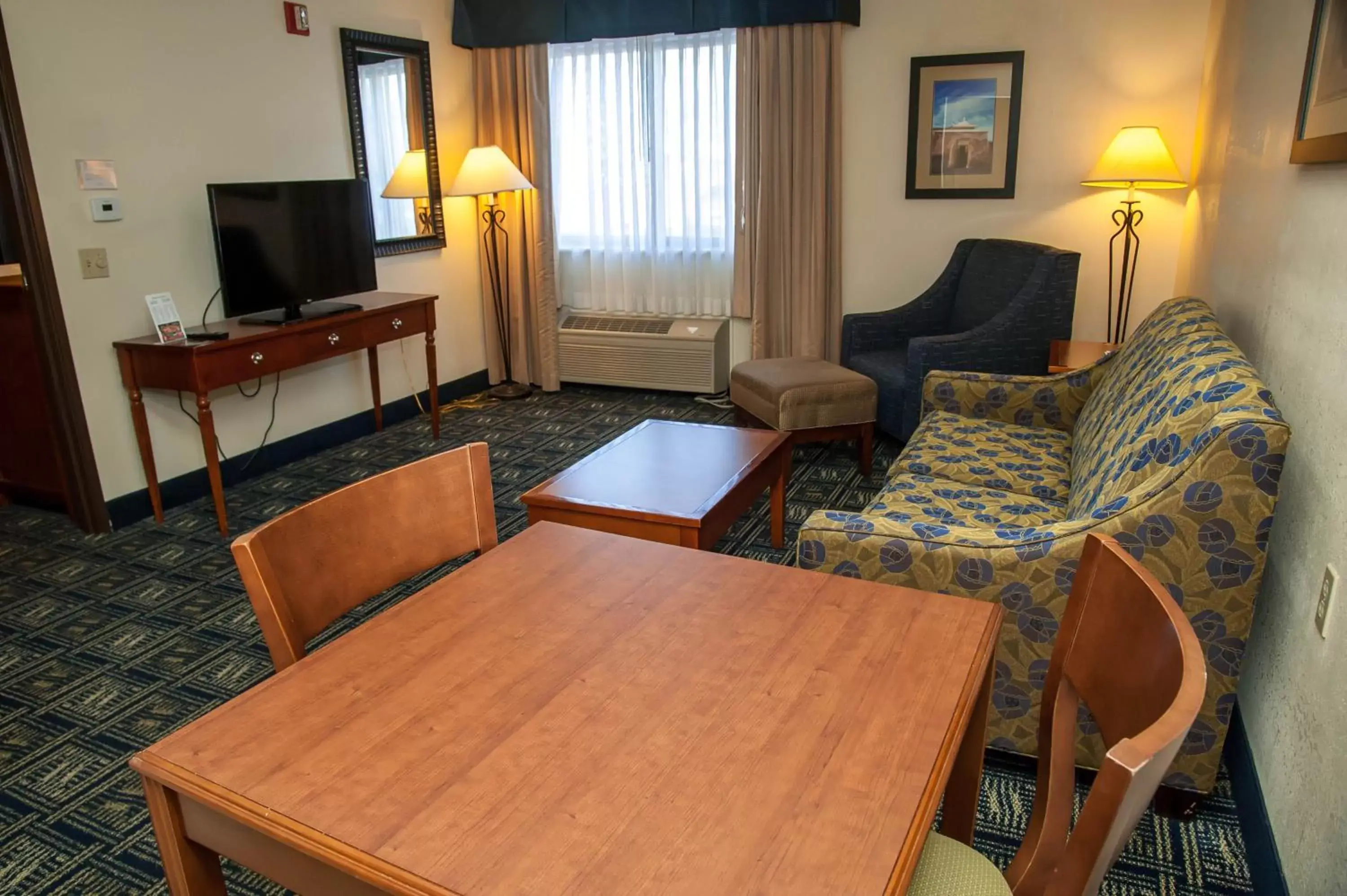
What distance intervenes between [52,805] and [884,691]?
78.0 inches

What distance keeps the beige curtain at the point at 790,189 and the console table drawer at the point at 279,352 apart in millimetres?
2183

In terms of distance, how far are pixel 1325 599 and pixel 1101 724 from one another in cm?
84

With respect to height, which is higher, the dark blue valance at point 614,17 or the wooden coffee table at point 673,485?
the dark blue valance at point 614,17

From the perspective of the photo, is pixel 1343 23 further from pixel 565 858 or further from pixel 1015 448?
pixel 565 858

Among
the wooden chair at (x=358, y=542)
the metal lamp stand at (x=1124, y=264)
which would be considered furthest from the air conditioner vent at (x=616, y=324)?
the wooden chair at (x=358, y=542)

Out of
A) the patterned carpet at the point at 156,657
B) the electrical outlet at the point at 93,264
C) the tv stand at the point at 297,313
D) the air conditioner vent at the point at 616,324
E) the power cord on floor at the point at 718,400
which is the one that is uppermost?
the electrical outlet at the point at 93,264

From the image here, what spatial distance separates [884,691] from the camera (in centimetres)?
104

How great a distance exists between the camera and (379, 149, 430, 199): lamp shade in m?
4.89

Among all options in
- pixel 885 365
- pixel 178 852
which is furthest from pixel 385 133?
pixel 178 852

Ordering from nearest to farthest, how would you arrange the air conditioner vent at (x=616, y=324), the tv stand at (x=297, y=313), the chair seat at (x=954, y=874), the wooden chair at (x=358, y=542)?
the chair seat at (x=954, y=874), the wooden chair at (x=358, y=542), the tv stand at (x=297, y=313), the air conditioner vent at (x=616, y=324)

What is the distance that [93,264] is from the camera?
3436 millimetres

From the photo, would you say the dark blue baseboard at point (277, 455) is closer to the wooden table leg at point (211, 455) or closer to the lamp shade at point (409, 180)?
the wooden table leg at point (211, 455)

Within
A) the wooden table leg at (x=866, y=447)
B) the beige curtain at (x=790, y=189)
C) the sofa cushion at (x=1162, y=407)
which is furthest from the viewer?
the beige curtain at (x=790, y=189)

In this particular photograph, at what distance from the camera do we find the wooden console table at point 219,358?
338 cm
